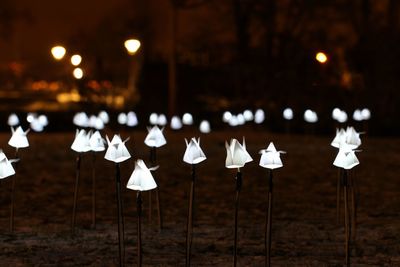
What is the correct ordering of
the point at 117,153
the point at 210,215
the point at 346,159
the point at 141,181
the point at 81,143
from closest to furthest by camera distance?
the point at 141,181 < the point at 346,159 < the point at 117,153 < the point at 81,143 < the point at 210,215

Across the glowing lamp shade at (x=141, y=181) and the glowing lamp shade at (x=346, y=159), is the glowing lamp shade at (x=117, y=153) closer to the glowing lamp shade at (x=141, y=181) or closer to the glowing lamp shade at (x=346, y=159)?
the glowing lamp shade at (x=141, y=181)

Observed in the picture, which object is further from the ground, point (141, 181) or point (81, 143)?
point (81, 143)

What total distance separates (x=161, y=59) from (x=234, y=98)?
1018 cm

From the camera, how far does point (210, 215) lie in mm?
11812

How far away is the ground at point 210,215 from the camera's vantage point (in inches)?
350

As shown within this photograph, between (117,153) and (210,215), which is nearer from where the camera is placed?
(117,153)

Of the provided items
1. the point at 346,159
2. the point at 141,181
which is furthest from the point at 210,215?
the point at 141,181

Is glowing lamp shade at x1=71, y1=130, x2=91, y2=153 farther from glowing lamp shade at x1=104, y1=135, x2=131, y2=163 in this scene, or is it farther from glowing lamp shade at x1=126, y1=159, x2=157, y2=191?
glowing lamp shade at x1=126, y1=159, x2=157, y2=191

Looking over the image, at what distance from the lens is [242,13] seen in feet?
118

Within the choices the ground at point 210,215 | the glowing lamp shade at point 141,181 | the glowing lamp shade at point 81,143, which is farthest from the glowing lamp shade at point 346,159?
the glowing lamp shade at point 81,143

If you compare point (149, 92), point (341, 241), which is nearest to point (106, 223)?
point (341, 241)

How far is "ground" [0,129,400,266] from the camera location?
890 centimetres

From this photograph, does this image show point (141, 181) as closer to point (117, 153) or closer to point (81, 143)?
point (117, 153)

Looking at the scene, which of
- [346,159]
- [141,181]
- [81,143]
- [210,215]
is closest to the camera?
[141,181]
